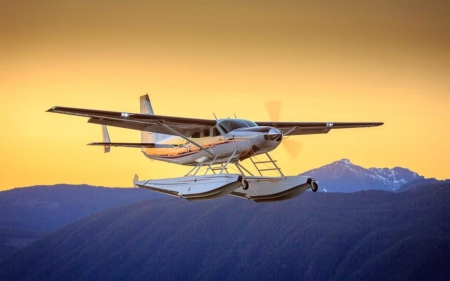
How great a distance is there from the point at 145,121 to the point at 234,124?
20.2 ft

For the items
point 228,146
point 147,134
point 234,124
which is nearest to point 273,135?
point 228,146

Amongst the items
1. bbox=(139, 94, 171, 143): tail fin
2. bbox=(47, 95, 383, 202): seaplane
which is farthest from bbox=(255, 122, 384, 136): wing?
bbox=(139, 94, 171, 143): tail fin

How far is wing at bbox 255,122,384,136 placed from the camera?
52.0 metres

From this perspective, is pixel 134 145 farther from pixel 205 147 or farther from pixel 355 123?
pixel 355 123

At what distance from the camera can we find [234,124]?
154 ft

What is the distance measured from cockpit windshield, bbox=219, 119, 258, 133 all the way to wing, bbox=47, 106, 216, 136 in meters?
0.98

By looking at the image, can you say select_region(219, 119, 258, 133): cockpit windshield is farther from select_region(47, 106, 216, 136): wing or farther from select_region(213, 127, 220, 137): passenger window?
select_region(47, 106, 216, 136): wing

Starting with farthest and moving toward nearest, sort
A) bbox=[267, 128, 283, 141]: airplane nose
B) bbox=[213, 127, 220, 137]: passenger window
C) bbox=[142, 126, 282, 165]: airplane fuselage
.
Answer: bbox=[213, 127, 220, 137]: passenger window < bbox=[142, 126, 282, 165]: airplane fuselage < bbox=[267, 128, 283, 141]: airplane nose

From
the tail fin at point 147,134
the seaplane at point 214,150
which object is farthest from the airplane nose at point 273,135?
the tail fin at point 147,134

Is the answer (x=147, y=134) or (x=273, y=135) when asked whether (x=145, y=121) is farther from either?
(x=147, y=134)

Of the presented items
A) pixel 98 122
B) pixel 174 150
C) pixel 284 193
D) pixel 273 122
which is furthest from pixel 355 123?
pixel 98 122

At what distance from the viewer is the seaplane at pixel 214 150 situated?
4403 centimetres

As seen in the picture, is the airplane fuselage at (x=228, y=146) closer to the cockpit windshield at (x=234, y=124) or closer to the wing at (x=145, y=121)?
the cockpit windshield at (x=234, y=124)

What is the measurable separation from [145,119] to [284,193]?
10795 mm
